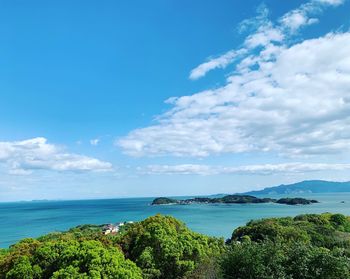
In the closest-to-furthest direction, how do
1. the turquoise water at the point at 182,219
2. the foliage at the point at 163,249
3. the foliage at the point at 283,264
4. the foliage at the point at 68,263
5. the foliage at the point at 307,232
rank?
the foliage at the point at 68,263
the foliage at the point at 283,264
the foliage at the point at 163,249
the foliage at the point at 307,232
the turquoise water at the point at 182,219

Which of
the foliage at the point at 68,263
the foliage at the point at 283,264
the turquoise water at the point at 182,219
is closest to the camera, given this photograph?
the foliage at the point at 68,263

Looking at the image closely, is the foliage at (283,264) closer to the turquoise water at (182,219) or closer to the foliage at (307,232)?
the foliage at (307,232)

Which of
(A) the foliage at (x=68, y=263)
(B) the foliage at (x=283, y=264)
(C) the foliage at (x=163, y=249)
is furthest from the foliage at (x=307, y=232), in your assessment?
(A) the foliage at (x=68, y=263)

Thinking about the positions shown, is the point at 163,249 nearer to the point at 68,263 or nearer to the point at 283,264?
the point at 68,263

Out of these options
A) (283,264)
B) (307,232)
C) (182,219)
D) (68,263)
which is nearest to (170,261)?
Answer: (68,263)

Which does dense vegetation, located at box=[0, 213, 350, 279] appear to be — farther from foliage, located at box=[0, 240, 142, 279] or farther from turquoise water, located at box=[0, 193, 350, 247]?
turquoise water, located at box=[0, 193, 350, 247]

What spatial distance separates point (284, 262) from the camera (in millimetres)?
17125

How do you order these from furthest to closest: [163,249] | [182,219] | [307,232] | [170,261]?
[182,219], [307,232], [163,249], [170,261]

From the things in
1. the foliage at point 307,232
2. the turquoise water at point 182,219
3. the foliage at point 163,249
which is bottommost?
the turquoise water at point 182,219

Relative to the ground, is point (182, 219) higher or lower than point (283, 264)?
lower

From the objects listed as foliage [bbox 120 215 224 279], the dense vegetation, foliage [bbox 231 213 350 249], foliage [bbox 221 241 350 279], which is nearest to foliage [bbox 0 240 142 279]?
the dense vegetation

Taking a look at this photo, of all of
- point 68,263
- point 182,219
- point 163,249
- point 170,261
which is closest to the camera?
point 68,263

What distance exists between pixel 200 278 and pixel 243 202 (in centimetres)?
17086

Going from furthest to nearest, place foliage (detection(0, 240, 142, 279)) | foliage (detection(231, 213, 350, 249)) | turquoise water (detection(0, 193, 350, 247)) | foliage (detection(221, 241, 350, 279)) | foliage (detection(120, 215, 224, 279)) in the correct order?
1. turquoise water (detection(0, 193, 350, 247))
2. foliage (detection(231, 213, 350, 249))
3. foliage (detection(120, 215, 224, 279))
4. foliage (detection(221, 241, 350, 279))
5. foliage (detection(0, 240, 142, 279))
